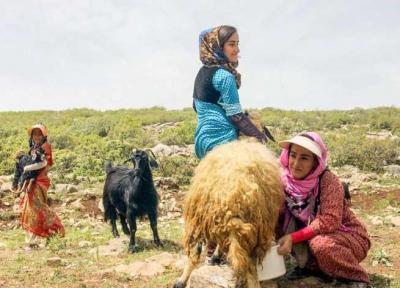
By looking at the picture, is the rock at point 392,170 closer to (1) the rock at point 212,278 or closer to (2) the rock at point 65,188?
(2) the rock at point 65,188

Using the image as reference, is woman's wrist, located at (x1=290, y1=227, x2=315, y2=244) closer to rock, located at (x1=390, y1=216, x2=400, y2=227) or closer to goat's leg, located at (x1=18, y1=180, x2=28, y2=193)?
rock, located at (x1=390, y1=216, x2=400, y2=227)

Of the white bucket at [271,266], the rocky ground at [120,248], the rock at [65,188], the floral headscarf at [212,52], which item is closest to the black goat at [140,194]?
the rocky ground at [120,248]

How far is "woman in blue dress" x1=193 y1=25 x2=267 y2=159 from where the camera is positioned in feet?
14.8

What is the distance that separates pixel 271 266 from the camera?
4.00 metres

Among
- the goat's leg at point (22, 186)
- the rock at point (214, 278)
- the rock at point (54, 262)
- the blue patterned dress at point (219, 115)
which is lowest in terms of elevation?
the rock at point (54, 262)

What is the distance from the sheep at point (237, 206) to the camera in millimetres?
3557

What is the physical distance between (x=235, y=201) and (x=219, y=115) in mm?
1240

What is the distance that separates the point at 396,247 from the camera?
5922 mm

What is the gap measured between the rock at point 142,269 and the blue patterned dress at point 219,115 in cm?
138

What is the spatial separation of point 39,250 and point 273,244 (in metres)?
4.33

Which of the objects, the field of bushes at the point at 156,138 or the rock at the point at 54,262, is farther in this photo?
the field of bushes at the point at 156,138

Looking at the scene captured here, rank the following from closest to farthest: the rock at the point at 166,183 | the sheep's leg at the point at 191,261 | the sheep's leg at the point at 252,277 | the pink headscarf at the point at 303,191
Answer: the sheep's leg at the point at 252,277
the sheep's leg at the point at 191,261
the pink headscarf at the point at 303,191
the rock at the point at 166,183

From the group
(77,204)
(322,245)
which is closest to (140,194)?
(322,245)

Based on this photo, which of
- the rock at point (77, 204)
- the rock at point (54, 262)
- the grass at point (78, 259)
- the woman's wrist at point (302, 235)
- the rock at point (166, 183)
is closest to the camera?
the woman's wrist at point (302, 235)
